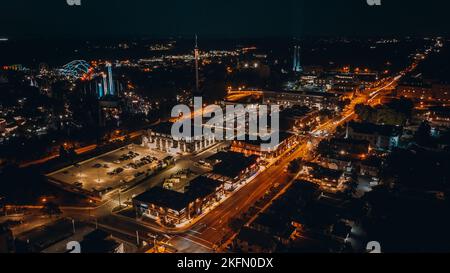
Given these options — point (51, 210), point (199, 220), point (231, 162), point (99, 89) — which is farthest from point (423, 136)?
point (99, 89)

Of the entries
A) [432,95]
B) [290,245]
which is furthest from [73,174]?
[432,95]

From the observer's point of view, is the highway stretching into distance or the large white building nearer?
the highway stretching into distance

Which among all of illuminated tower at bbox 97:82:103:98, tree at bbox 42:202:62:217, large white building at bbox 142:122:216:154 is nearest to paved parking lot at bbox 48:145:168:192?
large white building at bbox 142:122:216:154

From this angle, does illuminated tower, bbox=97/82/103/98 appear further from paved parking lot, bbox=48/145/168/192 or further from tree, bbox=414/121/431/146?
tree, bbox=414/121/431/146

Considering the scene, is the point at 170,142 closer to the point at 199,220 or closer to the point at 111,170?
the point at 111,170

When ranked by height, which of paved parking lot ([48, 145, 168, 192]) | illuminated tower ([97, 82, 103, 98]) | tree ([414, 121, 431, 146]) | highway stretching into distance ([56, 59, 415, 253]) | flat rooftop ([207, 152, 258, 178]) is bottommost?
highway stretching into distance ([56, 59, 415, 253])

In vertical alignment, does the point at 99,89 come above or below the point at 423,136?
above

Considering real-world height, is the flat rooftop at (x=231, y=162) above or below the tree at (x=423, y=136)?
below

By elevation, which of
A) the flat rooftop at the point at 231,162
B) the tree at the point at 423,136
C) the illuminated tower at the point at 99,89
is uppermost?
the illuminated tower at the point at 99,89

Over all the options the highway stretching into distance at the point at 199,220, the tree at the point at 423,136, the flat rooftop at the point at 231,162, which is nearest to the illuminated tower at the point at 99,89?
the highway stretching into distance at the point at 199,220

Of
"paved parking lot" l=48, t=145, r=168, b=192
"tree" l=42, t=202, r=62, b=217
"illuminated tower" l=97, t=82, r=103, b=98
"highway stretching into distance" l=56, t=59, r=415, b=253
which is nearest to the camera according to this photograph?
"highway stretching into distance" l=56, t=59, r=415, b=253

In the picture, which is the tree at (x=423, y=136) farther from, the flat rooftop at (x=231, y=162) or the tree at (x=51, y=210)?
the tree at (x=51, y=210)
